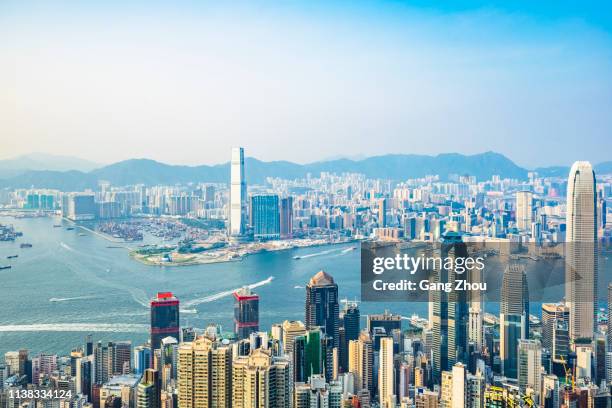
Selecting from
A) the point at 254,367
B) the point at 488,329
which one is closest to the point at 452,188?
the point at 488,329

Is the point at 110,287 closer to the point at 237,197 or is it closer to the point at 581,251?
the point at 581,251

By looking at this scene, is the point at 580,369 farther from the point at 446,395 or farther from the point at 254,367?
the point at 254,367

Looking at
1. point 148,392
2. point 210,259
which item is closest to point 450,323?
point 148,392

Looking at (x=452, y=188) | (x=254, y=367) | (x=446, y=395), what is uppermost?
(x=452, y=188)

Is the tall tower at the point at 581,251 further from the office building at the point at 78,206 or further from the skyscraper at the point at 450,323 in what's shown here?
the office building at the point at 78,206

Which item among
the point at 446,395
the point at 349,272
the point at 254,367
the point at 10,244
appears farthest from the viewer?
the point at 10,244

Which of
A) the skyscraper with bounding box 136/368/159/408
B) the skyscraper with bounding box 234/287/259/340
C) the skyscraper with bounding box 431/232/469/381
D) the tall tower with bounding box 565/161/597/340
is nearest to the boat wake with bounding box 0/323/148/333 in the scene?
the skyscraper with bounding box 234/287/259/340

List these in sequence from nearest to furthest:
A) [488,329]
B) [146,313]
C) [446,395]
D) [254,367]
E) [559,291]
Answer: [254,367], [446,395], [488,329], [559,291], [146,313]

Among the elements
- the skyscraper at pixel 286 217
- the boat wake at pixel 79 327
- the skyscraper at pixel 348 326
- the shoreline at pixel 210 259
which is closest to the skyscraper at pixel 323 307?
the skyscraper at pixel 348 326
